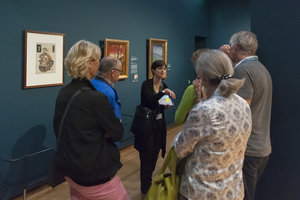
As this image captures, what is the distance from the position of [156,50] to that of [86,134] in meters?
5.20

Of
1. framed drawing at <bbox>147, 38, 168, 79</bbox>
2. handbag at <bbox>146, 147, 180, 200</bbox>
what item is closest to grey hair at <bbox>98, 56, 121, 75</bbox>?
handbag at <bbox>146, 147, 180, 200</bbox>

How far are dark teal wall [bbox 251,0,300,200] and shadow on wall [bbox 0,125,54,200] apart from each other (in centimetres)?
273

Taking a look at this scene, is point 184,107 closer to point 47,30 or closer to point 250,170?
point 250,170

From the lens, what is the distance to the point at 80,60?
1.80 meters

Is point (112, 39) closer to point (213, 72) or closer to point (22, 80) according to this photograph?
point (22, 80)

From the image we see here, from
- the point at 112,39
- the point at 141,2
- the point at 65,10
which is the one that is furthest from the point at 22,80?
the point at 141,2

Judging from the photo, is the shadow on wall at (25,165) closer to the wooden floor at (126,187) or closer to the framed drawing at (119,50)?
the wooden floor at (126,187)

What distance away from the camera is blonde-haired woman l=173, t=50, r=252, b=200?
1430mm

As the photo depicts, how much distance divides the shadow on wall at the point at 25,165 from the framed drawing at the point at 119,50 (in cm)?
192

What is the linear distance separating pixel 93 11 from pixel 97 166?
3.63 metres

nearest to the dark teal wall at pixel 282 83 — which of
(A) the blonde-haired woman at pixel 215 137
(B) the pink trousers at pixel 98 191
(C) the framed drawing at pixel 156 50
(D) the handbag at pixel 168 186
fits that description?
(A) the blonde-haired woman at pixel 215 137

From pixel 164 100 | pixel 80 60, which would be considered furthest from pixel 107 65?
pixel 164 100

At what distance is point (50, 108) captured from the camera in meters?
4.03

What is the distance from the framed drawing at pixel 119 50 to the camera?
16.5ft
